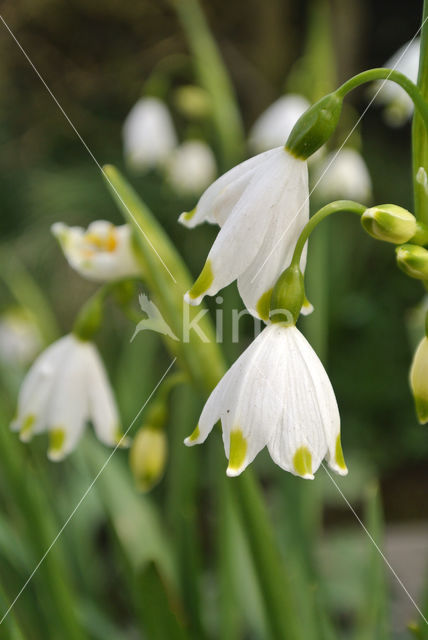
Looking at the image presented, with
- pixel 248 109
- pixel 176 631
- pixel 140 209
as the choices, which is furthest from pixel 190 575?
pixel 248 109

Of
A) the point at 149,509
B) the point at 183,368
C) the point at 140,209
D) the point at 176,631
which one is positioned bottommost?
the point at 149,509

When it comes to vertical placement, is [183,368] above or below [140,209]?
below

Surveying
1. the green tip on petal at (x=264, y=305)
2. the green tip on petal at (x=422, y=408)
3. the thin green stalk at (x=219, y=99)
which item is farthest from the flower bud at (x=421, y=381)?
the thin green stalk at (x=219, y=99)

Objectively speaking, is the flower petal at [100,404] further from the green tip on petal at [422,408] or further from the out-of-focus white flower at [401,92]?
the out-of-focus white flower at [401,92]

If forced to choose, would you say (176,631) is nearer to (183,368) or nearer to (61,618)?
(61,618)

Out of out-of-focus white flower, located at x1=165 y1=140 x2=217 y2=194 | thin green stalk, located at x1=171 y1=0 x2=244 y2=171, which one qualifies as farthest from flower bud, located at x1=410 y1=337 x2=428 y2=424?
out-of-focus white flower, located at x1=165 y1=140 x2=217 y2=194

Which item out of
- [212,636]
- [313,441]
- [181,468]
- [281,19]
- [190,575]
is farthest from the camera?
[281,19]

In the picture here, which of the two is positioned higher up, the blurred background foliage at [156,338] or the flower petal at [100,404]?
the flower petal at [100,404]
